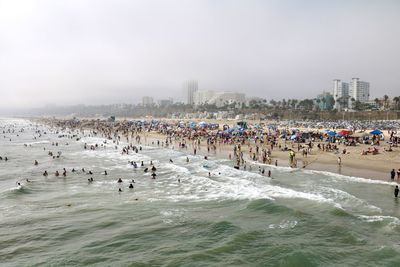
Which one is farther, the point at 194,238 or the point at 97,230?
the point at 97,230

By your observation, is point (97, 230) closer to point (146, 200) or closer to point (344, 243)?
point (146, 200)

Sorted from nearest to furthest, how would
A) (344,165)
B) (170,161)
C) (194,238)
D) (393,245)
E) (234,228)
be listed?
(393,245), (194,238), (234,228), (344,165), (170,161)

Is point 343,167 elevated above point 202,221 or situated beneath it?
elevated above

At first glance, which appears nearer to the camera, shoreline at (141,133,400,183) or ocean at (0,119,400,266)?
ocean at (0,119,400,266)

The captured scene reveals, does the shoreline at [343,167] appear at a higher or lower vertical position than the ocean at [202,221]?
higher

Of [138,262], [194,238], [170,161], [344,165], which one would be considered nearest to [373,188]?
[344,165]

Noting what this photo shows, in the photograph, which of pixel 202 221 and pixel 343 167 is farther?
pixel 343 167

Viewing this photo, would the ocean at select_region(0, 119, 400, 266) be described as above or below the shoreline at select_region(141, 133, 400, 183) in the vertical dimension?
below

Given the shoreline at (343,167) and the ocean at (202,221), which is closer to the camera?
the ocean at (202,221)
